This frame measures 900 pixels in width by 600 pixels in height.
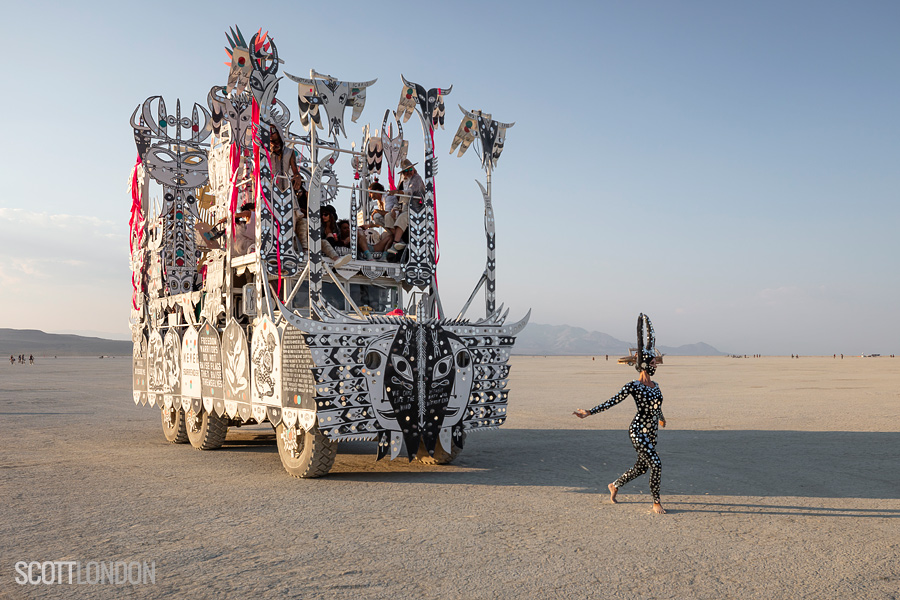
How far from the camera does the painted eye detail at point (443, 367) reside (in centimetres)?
1023

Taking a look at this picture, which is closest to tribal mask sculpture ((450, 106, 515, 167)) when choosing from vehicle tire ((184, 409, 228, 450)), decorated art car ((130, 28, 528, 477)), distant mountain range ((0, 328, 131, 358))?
decorated art car ((130, 28, 528, 477))

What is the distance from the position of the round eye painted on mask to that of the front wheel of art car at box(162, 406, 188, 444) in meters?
6.65

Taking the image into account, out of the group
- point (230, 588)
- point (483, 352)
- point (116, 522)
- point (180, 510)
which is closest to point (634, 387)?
point (483, 352)

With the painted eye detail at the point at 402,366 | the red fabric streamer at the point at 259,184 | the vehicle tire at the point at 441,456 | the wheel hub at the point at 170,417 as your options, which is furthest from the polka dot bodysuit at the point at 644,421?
the wheel hub at the point at 170,417

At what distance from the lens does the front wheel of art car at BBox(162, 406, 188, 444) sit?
14.5 m

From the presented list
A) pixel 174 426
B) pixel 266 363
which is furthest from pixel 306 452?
pixel 174 426

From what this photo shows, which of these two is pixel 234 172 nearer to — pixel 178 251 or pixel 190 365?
pixel 190 365

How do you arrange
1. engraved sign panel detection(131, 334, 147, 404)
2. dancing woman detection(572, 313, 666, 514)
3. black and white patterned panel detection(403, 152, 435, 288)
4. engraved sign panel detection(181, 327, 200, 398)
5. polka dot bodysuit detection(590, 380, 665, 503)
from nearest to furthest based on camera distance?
1. dancing woman detection(572, 313, 666, 514)
2. polka dot bodysuit detection(590, 380, 665, 503)
3. black and white patterned panel detection(403, 152, 435, 288)
4. engraved sign panel detection(181, 327, 200, 398)
5. engraved sign panel detection(131, 334, 147, 404)

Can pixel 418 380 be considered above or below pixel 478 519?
above

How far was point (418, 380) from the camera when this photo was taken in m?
10.0

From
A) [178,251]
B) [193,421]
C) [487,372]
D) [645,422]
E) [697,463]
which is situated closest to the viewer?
[645,422]

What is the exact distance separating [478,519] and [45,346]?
17109cm

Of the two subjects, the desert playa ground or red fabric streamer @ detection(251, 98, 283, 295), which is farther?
red fabric streamer @ detection(251, 98, 283, 295)

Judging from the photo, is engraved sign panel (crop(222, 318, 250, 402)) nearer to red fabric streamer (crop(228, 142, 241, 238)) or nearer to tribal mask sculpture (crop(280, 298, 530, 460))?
red fabric streamer (crop(228, 142, 241, 238))
